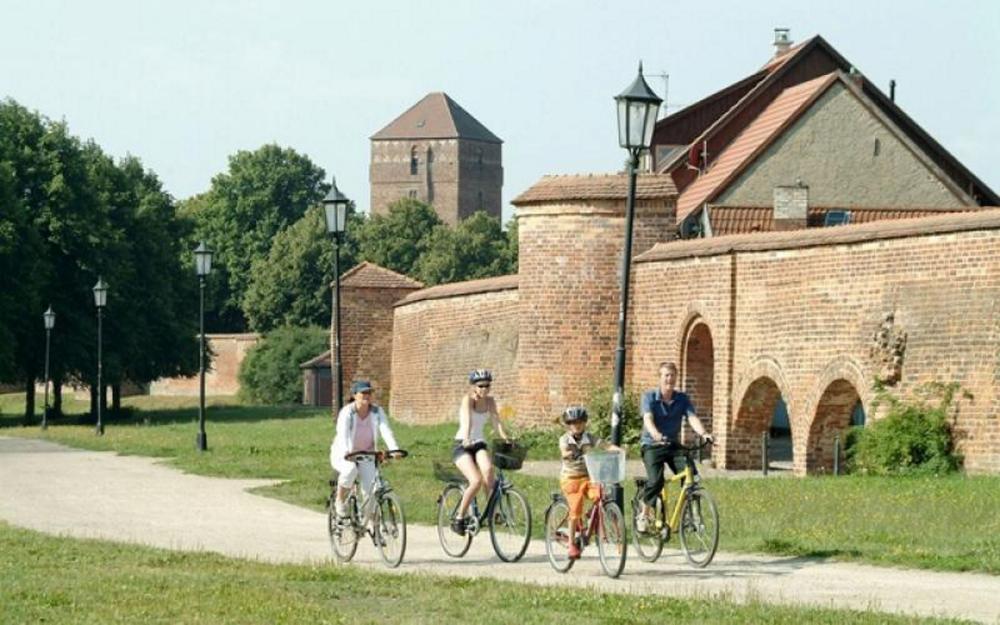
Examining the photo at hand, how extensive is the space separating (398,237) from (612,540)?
103167 millimetres

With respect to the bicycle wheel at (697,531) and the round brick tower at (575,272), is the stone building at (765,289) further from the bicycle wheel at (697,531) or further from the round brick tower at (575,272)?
the bicycle wheel at (697,531)

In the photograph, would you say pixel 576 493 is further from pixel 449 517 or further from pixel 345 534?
pixel 345 534

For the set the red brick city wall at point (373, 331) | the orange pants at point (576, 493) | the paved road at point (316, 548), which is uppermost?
the red brick city wall at point (373, 331)

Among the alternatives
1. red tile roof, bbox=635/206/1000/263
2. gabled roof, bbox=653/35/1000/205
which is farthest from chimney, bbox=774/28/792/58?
red tile roof, bbox=635/206/1000/263

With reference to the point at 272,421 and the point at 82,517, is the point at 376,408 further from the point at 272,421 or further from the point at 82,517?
the point at 272,421

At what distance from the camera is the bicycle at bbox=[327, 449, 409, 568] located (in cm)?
1709

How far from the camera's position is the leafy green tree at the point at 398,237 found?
11681 centimetres

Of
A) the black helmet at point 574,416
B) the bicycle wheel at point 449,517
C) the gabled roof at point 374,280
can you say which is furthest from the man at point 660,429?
the gabled roof at point 374,280

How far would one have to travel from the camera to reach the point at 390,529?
17.2 metres

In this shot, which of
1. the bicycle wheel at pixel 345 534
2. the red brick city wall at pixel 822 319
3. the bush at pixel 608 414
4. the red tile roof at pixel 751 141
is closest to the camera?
the bicycle wheel at pixel 345 534

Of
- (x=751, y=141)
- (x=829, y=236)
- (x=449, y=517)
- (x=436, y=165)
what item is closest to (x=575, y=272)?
(x=829, y=236)

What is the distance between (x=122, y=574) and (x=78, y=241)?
4929 centimetres

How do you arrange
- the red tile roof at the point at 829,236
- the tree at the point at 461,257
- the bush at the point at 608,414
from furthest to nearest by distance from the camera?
the tree at the point at 461,257, the bush at the point at 608,414, the red tile roof at the point at 829,236

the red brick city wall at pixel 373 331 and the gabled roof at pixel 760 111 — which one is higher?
the gabled roof at pixel 760 111
